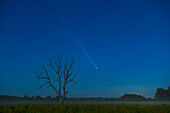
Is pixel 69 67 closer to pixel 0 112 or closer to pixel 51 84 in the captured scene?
pixel 51 84

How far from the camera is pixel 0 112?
13.1 metres

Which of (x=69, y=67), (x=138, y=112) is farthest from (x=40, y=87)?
(x=138, y=112)

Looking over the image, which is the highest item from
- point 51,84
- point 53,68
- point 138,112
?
point 53,68

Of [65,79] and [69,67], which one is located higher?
[69,67]

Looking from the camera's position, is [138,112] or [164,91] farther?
[164,91]

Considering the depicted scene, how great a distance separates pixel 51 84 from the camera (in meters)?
30.8

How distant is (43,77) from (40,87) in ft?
6.58

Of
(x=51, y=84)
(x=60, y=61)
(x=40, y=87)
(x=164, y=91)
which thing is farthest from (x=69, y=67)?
(x=164, y=91)

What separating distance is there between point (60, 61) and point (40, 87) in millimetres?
6369

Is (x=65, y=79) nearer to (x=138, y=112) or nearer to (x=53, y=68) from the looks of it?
(x=53, y=68)

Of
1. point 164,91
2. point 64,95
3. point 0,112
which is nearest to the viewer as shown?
point 0,112

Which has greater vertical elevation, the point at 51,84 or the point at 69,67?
the point at 69,67

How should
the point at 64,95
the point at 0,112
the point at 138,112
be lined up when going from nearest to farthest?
the point at 0,112 < the point at 138,112 < the point at 64,95

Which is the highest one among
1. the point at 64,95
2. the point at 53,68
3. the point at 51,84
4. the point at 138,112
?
the point at 53,68
